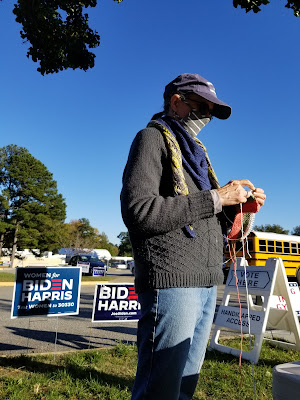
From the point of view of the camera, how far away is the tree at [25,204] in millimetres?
33000

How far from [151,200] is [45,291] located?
350cm

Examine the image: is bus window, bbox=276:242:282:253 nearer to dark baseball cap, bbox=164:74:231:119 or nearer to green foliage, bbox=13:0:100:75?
green foliage, bbox=13:0:100:75

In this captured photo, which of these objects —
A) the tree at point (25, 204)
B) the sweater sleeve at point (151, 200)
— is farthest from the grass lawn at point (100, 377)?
the tree at point (25, 204)

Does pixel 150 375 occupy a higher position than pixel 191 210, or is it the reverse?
pixel 191 210

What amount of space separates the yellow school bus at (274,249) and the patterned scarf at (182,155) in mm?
13501

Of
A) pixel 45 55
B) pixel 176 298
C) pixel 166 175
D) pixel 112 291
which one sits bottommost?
pixel 112 291

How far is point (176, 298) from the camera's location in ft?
3.94

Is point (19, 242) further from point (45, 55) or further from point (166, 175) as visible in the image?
point (166, 175)

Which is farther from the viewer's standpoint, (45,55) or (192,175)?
(45,55)

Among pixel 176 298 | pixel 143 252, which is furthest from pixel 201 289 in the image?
pixel 143 252

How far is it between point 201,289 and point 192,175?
20.6 inches

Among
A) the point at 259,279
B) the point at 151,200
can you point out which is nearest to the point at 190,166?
the point at 151,200

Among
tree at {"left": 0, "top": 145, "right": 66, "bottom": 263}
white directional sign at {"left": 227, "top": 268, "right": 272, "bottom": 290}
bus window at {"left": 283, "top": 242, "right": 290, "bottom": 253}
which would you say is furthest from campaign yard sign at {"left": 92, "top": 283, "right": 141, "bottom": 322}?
tree at {"left": 0, "top": 145, "right": 66, "bottom": 263}

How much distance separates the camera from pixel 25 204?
111ft
